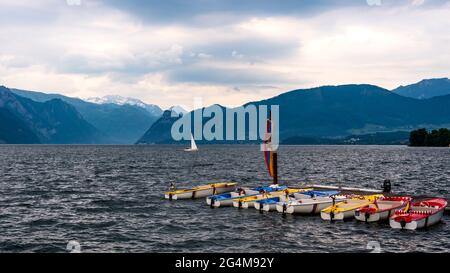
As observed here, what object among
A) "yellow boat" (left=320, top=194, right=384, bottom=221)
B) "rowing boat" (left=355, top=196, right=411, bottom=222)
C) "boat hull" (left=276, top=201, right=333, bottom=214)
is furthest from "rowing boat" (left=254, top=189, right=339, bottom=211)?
"rowing boat" (left=355, top=196, right=411, bottom=222)

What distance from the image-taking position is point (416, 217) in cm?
3991

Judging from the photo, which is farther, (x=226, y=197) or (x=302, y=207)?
(x=226, y=197)

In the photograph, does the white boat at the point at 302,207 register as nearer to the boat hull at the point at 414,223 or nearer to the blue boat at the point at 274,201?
the blue boat at the point at 274,201

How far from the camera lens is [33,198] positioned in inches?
2442

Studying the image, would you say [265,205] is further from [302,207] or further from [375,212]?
[375,212]

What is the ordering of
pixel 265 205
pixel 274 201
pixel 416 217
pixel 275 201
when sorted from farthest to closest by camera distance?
pixel 275 201, pixel 274 201, pixel 265 205, pixel 416 217

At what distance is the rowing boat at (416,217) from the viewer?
39594mm

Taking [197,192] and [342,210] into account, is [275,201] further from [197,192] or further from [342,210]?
[197,192]

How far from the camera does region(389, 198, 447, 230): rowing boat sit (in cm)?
3959

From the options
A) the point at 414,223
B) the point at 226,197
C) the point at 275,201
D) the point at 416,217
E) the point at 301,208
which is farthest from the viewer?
the point at 226,197

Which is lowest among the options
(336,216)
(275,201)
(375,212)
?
(336,216)

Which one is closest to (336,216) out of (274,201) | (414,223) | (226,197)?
(414,223)

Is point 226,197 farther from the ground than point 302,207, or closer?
farther from the ground
